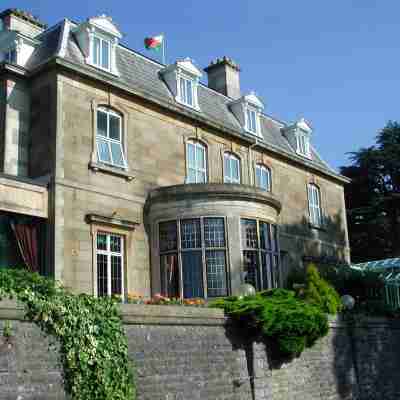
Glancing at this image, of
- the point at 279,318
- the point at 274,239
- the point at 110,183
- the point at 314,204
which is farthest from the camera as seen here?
the point at 314,204

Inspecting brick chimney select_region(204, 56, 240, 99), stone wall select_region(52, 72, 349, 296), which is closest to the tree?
brick chimney select_region(204, 56, 240, 99)

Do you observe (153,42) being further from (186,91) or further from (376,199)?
(376,199)

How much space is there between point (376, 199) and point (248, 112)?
57.0 feet

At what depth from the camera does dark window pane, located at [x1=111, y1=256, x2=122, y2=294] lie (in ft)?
62.6

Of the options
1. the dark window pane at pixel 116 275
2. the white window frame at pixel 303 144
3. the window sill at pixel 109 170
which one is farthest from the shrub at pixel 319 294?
the white window frame at pixel 303 144

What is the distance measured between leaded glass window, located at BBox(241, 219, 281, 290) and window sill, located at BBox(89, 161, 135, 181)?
3921mm

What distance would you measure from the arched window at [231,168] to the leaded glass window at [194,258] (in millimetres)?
4912

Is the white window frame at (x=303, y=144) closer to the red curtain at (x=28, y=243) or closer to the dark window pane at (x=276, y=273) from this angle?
the dark window pane at (x=276, y=273)

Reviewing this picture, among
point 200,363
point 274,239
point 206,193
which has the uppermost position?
point 206,193

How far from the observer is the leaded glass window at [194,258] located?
63.0 ft

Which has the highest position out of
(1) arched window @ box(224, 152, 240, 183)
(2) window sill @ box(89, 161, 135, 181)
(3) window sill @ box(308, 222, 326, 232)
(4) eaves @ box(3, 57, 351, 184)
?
(4) eaves @ box(3, 57, 351, 184)

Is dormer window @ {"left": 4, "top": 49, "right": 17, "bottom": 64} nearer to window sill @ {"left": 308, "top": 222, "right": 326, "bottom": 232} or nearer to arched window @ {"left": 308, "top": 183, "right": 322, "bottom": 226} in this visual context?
window sill @ {"left": 308, "top": 222, "right": 326, "bottom": 232}

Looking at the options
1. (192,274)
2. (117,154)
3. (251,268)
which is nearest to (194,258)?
(192,274)

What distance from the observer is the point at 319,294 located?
1864cm
